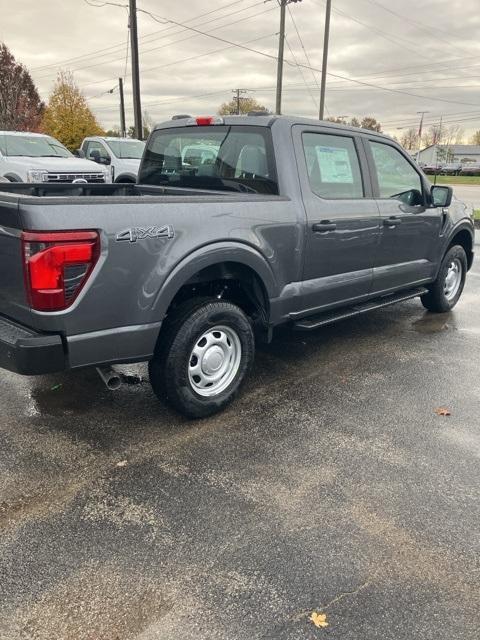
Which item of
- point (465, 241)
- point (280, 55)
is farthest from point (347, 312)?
point (280, 55)

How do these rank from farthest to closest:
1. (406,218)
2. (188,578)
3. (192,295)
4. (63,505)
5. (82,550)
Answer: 1. (406,218)
2. (192,295)
3. (63,505)
4. (82,550)
5. (188,578)

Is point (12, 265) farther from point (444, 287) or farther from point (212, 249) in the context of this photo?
point (444, 287)

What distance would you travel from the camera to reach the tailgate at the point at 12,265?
2674mm

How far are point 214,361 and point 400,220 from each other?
2452 millimetres

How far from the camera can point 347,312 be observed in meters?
4.65

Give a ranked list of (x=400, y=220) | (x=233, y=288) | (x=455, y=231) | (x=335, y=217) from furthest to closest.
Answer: (x=455, y=231) < (x=400, y=220) < (x=335, y=217) < (x=233, y=288)

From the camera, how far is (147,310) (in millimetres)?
3078

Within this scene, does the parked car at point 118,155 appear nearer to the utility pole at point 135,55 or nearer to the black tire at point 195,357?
the utility pole at point 135,55

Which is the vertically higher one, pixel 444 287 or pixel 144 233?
pixel 144 233

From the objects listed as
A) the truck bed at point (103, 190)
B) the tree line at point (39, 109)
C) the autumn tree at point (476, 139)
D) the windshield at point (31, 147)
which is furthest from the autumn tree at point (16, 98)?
the autumn tree at point (476, 139)

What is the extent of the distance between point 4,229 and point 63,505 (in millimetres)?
1432

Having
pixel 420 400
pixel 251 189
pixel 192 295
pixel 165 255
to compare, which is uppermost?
pixel 251 189

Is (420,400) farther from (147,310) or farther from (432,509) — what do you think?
(147,310)

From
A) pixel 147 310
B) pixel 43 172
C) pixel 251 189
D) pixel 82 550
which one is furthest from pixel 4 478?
pixel 43 172
